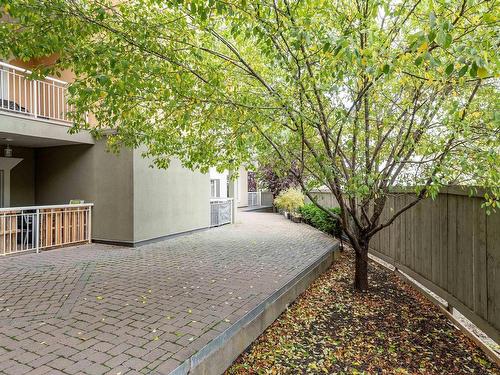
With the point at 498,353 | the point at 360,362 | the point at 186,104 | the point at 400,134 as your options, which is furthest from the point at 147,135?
the point at 498,353

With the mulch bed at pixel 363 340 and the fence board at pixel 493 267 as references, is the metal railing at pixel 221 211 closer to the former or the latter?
the mulch bed at pixel 363 340

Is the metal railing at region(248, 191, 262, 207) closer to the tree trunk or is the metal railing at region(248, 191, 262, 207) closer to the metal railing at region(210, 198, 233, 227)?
the metal railing at region(210, 198, 233, 227)

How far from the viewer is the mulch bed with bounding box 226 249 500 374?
12.4ft

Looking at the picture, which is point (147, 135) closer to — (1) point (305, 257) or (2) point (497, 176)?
(1) point (305, 257)

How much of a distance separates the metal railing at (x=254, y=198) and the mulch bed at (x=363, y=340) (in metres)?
18.3

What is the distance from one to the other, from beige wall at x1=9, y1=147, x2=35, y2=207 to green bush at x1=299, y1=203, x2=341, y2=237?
359 inches

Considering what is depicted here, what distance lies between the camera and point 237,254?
8.31 metres

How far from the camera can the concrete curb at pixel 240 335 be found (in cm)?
316

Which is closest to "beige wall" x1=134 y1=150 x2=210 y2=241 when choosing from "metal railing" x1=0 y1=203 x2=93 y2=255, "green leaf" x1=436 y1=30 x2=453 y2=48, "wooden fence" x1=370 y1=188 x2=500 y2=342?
"metal railing" x1=0 y1=203 x2=93 y2=255

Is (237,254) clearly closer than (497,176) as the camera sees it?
No

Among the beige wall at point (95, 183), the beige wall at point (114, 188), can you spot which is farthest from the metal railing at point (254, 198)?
the beige wall at point (95, 183)

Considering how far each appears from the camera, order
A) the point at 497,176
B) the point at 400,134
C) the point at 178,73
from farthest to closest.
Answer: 1. the point at 400,134
2. the point at 178,73
3. the point at 497,176

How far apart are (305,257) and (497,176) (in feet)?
A: 15.8

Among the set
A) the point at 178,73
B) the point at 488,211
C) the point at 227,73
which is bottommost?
the point at 488,211
